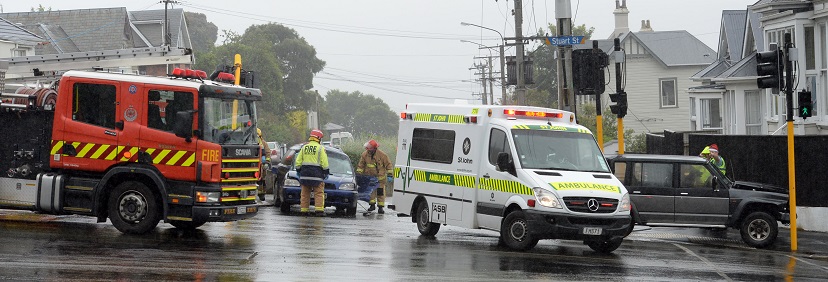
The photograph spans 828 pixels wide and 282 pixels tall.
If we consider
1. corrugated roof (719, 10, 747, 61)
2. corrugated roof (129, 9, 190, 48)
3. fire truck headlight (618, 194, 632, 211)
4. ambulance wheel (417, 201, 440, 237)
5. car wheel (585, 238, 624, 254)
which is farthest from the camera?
corrugated roof (129, 9, 190, 48)

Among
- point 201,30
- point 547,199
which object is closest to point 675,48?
point 547,199

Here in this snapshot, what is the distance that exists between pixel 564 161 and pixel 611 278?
372 centimetres

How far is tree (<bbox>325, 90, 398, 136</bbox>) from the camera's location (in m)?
152

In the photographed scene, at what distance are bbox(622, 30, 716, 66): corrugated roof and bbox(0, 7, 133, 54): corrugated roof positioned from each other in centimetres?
2734

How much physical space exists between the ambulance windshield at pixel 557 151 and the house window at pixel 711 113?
32.3 meters

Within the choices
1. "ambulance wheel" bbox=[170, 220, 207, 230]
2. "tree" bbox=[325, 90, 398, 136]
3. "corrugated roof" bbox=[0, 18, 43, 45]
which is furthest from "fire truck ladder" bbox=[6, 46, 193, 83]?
"tree" bbox=[325, 90, 398, 136]

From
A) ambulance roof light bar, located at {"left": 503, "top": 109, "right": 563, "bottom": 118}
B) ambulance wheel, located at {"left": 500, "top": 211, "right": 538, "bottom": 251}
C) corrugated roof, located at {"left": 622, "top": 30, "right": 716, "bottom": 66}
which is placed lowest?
ambulance wheel, located at {"left": 500, "top": 211, "right": 538, "bottom": 251}

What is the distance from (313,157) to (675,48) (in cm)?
4424

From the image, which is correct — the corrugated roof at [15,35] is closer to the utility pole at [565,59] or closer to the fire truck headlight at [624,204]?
the utility pole at [565,59]

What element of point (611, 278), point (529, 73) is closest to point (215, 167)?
point (611, 278)

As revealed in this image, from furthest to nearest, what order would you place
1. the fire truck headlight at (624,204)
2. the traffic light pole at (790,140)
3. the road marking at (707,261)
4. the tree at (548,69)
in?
→ 1. the tree at (548,69)
2. the traffic light pole at (790,140)
3. the fire truck headlight at (624,204)
4. the road marking at (707,261)

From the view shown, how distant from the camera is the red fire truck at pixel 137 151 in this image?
1540 cm

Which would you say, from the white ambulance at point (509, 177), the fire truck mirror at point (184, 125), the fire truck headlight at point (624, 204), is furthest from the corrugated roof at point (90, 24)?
the fire truck headlight at point (624, 204)

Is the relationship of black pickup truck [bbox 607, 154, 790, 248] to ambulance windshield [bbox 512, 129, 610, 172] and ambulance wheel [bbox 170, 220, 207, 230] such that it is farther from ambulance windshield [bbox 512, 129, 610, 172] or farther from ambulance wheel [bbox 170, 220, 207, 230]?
ambulance wheel [bbox 170, 220, 207, 230]
